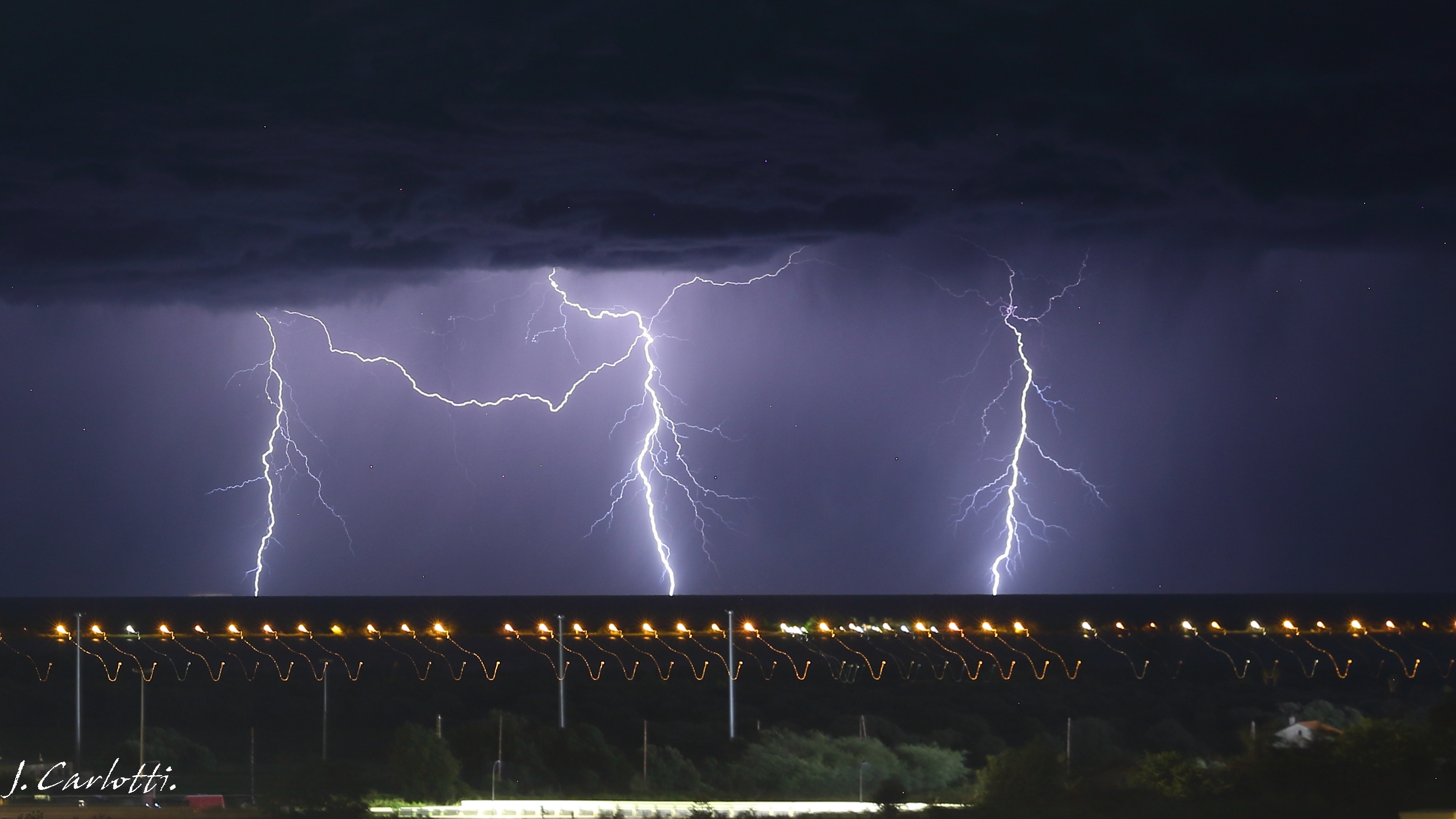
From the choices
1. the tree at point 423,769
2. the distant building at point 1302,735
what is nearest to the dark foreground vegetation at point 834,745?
the tree at point 423,769

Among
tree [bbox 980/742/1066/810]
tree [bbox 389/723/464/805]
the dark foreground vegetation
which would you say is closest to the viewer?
the dark foreground vegetation

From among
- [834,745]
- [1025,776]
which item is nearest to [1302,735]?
[1025,776]

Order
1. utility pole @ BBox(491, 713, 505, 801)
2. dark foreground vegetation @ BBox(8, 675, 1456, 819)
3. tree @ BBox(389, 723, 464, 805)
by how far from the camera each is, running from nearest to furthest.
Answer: dark foreground vegetation @ BBox(8, 675, 1456, 819) < tree @ BBox(389, 723, 464, 805) < utility pole @ BBox(491, 713, 505, 801)

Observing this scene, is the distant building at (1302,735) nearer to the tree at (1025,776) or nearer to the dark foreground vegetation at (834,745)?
the dark foreground vegetation at (834,745)

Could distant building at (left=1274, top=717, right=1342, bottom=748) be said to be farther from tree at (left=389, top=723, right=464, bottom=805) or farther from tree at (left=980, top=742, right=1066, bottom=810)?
tree at (left=389, top=723, right=464, bottom=805)

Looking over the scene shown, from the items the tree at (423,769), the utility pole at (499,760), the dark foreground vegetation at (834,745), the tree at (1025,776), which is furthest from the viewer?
the utility pole at (499,760)

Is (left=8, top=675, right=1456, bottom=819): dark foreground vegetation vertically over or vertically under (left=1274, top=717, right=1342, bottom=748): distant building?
under

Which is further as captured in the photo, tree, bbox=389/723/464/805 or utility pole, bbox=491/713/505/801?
utility pole, bbox=491/713/505/801

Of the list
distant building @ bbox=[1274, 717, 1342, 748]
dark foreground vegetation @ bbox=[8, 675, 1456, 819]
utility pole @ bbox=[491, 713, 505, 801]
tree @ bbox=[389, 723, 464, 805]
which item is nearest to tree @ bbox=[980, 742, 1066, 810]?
dark foreground vegetation @ bbox=[8, 675, 1456, 819]
